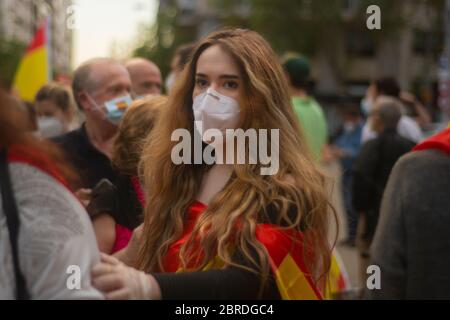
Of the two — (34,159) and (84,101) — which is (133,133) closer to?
(84,101)

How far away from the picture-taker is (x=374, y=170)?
591cm

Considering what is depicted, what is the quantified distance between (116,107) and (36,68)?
4636 mm

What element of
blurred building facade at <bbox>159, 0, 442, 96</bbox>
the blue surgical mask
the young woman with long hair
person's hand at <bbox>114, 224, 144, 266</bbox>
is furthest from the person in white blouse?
blurred building facade at <bbox>159, 0, 442, 96</bbox>

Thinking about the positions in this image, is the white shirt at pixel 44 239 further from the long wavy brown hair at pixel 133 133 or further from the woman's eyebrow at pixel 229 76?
the long wavy brown hair at pixel 133 133

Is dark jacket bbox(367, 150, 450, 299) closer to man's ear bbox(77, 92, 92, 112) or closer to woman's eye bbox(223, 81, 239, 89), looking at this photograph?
woman's eye bbox(223, 81, 239, 89)

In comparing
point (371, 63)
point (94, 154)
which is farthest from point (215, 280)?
point (371, 63)

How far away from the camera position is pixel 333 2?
3812 cm

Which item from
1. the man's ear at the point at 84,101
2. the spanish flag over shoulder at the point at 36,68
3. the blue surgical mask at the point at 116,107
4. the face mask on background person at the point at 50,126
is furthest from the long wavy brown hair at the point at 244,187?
the spanish flag over shoulder at the point at 36,68

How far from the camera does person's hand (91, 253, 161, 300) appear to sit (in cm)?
161

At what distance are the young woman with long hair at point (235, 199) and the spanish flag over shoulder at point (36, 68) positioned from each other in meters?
5.86

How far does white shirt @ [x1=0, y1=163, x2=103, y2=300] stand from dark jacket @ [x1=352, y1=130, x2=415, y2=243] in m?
4.46

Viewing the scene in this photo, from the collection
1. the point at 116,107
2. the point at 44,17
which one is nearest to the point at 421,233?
the point at 116,107

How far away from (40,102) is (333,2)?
110ft

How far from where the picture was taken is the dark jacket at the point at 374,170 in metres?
5.80
